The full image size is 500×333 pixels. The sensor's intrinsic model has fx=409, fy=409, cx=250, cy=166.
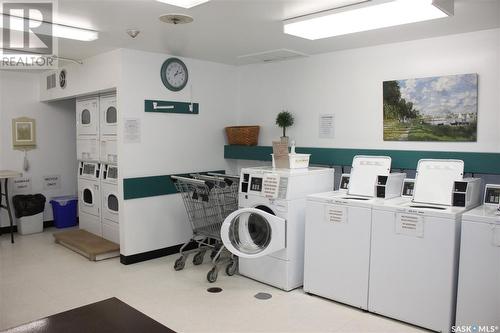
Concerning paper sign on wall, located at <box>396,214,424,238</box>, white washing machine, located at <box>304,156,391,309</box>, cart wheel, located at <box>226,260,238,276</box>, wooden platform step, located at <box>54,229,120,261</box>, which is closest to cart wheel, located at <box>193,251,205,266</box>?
cart wheel, located at <box>226,260,238,276</box>

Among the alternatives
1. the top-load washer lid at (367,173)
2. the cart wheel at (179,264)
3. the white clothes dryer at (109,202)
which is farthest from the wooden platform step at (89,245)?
the top-load washer lid at (367,173)

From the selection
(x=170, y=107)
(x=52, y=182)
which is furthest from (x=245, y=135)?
(x=52, y=182)

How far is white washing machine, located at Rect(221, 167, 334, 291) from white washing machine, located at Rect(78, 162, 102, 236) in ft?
8.56

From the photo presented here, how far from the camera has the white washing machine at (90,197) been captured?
6188 millimetres

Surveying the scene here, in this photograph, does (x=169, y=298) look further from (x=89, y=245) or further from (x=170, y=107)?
(x=170, y=107)

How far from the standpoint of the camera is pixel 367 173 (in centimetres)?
448

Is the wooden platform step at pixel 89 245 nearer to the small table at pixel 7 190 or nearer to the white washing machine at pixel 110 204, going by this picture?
the white washing machine at pixel 110 204

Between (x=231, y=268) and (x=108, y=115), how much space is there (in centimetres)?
277

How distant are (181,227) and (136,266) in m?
0.88

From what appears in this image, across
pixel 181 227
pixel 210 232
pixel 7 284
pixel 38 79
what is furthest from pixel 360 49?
pixel 38 79

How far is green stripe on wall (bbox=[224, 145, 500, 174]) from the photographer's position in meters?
3.99

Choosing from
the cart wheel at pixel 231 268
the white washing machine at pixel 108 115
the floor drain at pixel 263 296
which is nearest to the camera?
the floor drain at pixel 263 296

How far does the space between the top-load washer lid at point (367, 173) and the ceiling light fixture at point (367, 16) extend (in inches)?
58.0

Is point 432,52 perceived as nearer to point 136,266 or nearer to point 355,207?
point 355,207
